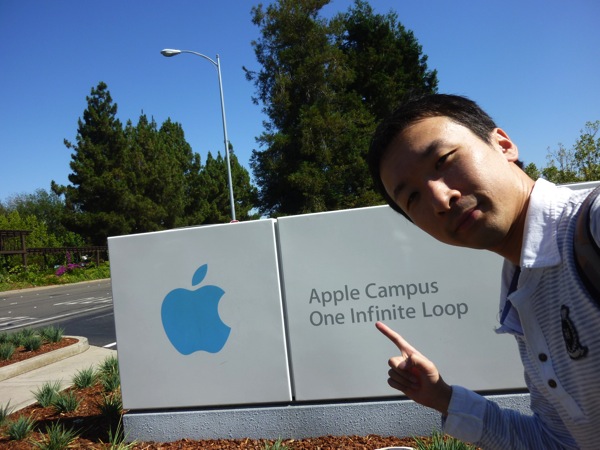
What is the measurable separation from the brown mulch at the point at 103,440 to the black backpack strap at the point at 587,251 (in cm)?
276

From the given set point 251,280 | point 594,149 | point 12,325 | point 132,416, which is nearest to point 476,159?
point 251,280

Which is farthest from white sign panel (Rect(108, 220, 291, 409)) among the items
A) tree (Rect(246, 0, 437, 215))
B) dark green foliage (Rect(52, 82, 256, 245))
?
dark green foliage (Rect(52, 82, 256, 245))

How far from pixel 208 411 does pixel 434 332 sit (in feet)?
5.98

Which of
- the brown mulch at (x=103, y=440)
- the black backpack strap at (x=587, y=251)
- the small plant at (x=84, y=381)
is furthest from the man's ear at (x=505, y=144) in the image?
the small plant at (x=84, y=381)

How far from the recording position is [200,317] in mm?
3846

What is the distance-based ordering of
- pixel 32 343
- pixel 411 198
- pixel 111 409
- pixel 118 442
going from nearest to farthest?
pixel 411 198 → pixel 118 442 → pixel 111 409 → pixel 32 343

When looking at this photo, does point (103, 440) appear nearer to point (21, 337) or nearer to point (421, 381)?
point (421, 381)

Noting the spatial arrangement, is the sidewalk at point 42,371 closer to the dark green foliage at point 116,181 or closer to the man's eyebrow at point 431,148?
the man's eyebrow at point 431,148

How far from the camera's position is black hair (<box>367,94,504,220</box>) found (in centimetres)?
136

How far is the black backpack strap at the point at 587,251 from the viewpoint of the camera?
0.93m

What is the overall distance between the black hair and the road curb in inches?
286

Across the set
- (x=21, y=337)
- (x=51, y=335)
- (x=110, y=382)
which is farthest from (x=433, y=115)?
(x=21, y=337)

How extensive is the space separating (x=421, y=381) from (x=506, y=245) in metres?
0.51

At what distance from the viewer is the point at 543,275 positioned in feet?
3.50
